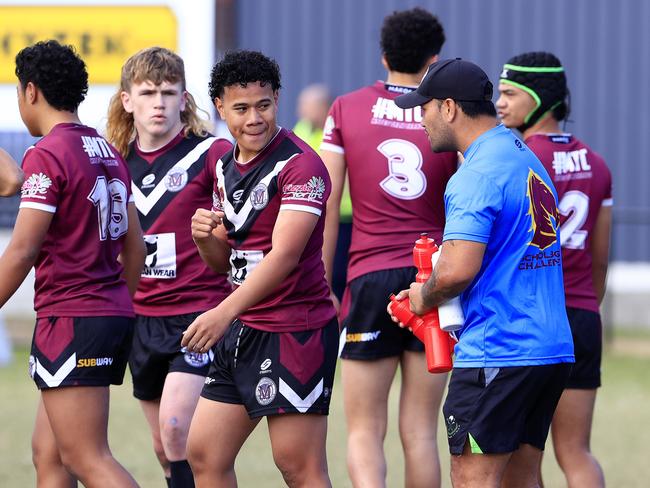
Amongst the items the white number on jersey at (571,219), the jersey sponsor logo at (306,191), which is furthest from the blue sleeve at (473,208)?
the white number on jersey at (571,219)

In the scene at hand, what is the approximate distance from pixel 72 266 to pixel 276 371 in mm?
964

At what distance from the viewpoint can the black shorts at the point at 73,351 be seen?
5.30 meters

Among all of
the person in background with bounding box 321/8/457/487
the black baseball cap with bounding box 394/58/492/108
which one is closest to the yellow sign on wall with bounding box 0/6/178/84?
the person in background with bounding box 321/8/457/487

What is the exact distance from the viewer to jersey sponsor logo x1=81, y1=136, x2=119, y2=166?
5344 millimetres

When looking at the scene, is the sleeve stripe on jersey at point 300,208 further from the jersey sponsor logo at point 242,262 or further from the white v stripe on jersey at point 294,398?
the white v stripe on jersey at point 294,398

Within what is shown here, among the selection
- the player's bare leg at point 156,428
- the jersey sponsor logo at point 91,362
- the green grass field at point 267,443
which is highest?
the jersey sponsor logo at point 91,362

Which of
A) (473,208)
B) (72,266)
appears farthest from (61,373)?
(473,208)

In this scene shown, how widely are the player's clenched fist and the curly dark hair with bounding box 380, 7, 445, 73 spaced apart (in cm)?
163

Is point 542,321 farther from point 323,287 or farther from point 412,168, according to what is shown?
point 412,168

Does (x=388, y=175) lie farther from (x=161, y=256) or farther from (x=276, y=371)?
(x=276, y=371)

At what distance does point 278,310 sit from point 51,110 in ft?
4.25

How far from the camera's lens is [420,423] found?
6250 millimetres

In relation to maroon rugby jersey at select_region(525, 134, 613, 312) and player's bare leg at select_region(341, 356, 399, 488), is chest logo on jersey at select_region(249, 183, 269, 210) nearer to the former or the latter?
player's bare leg at select_region(341, 356, 399, 488)

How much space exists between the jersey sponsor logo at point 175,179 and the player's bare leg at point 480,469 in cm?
220
